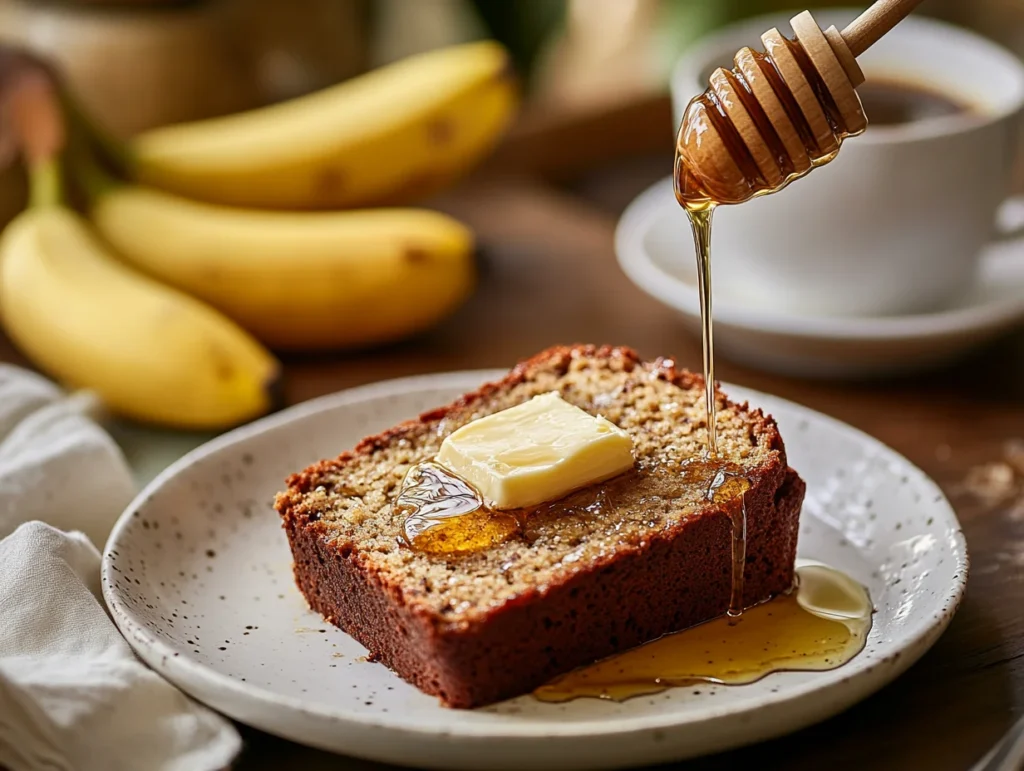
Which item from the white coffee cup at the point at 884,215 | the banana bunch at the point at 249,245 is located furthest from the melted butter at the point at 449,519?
the white coffee cup at the point at 884,215

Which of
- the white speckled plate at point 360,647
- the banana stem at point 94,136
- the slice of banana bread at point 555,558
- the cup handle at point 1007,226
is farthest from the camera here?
the banana stem at point 94,136

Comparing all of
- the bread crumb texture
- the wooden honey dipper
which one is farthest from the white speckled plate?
the wooden honey dipper

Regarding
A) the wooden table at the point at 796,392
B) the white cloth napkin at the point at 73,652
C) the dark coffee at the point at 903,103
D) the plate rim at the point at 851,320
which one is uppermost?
the dark coffee at the point at 903,103

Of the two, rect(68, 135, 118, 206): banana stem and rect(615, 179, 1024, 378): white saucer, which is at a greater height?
rect(68, 135, 118, 206): banana stem

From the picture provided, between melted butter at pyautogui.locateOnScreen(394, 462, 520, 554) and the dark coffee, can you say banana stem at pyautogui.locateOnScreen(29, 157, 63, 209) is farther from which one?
the dark coffee

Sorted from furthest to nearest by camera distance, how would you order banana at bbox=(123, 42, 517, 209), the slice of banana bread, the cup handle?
banana at bbox=(123, 42, 517, 209), the cup handle, the slice of banana bread

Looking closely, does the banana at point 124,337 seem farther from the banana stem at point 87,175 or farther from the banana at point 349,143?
the banana at point 349,143

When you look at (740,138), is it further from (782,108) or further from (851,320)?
(851,320)

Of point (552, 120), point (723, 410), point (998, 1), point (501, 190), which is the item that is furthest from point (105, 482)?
point (998, 1)
